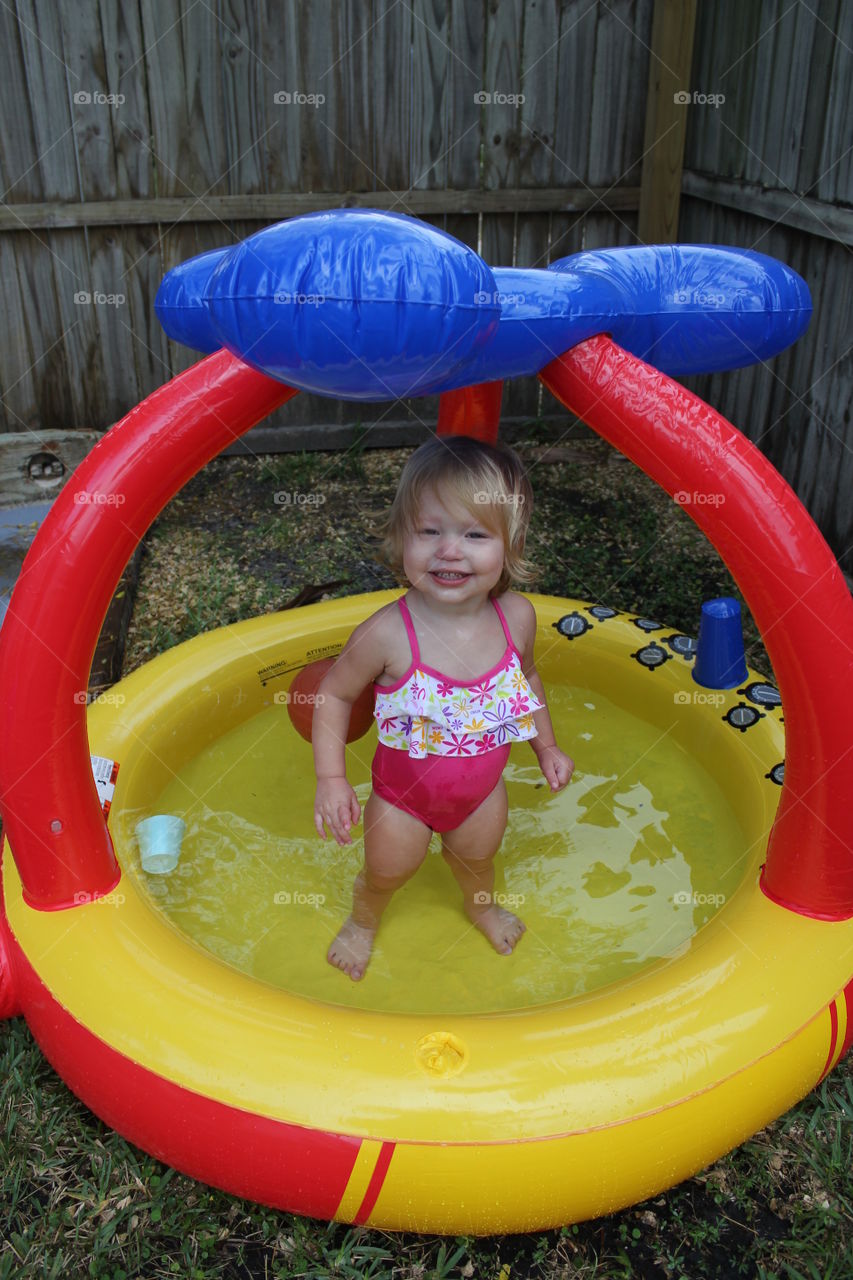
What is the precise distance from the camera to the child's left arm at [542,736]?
2244 millimetres

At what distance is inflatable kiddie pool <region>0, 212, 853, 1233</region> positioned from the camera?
5.44ft

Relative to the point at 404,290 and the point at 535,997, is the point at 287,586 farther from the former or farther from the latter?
the point at 404,290

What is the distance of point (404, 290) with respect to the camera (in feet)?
4.73

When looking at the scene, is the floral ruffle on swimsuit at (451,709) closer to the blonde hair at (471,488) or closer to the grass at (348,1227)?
the blonde hair at (471,488)

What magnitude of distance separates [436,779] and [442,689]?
19cm

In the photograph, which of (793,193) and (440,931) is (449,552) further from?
(793,193)

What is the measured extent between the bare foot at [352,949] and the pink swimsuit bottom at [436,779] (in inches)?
11.3

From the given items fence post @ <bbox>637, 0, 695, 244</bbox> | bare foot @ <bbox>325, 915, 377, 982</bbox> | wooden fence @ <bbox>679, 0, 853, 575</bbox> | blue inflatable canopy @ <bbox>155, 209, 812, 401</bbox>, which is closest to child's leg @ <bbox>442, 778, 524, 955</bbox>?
bare foot @ <bbox>325, 915, 377, 982</bbox>

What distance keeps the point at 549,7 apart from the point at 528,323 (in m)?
3.52

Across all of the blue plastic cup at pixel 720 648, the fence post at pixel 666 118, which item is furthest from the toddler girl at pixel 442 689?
the fence post at pixel 666 118

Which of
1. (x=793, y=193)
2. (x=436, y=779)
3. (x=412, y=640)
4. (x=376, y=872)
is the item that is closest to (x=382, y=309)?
(x=412, y=640)

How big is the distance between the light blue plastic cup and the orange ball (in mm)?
386

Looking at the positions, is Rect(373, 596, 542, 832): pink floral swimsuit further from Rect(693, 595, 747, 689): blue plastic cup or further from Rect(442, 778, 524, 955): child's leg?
Rect(693, 595, 747, 689): blue plastic cup

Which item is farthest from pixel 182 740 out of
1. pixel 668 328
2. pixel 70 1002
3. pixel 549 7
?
pixel 549 7
